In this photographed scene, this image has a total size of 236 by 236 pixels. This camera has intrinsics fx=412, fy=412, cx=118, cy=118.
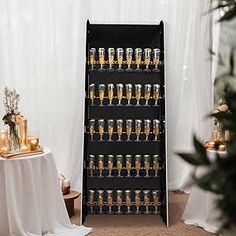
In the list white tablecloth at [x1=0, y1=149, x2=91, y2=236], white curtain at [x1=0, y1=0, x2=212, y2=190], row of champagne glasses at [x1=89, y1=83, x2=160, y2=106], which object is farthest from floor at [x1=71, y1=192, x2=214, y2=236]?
row of champagne glasses at [x1=89, y1=83, x2=160, y2=106]

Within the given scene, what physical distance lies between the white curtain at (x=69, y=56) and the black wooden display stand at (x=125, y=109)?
0.66 m

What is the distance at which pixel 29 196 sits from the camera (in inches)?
120

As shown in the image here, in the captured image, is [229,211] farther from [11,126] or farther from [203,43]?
[203,43]

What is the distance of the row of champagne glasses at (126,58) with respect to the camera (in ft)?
12.3

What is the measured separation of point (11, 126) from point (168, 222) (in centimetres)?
157

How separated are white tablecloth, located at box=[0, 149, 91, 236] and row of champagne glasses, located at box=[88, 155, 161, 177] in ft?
1.97

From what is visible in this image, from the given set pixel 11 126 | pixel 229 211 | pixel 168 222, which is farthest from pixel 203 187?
pixel 168 222

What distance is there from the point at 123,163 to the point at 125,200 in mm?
348

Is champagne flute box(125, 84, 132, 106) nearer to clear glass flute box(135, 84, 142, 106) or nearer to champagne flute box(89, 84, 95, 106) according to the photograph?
clear glass flute box(135, 84, 142, 106)

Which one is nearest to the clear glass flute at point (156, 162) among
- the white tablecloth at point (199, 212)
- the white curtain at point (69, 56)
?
the white tablecloth at point (199, 212)

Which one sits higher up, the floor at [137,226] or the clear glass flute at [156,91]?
the clear glass flute at [156,91]

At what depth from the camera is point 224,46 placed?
4.30 meters

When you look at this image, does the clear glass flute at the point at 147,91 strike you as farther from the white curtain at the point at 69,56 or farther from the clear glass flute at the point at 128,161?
the white curtain at the point at 69,56

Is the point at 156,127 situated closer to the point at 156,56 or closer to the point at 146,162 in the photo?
the point at 146,162
